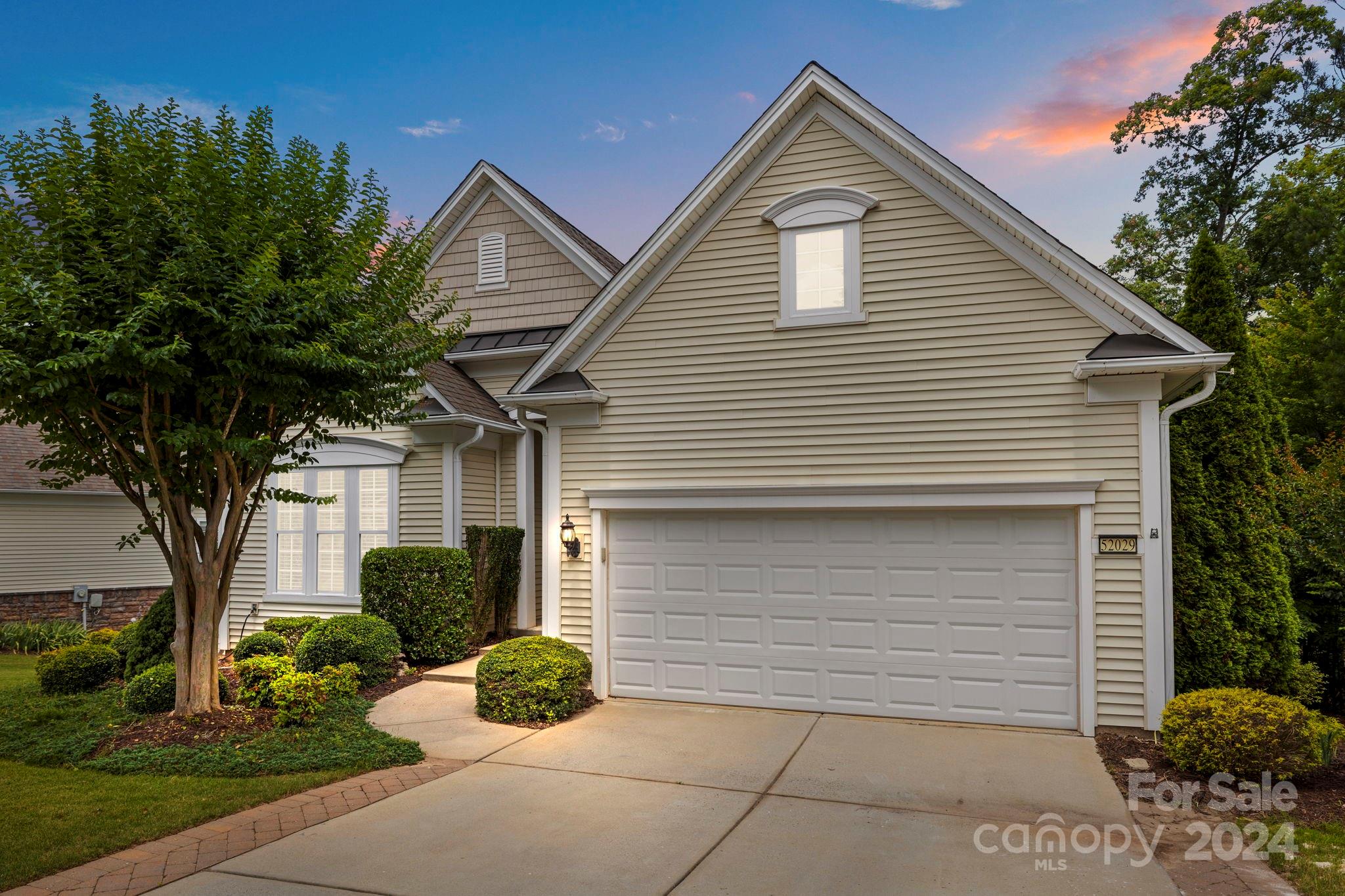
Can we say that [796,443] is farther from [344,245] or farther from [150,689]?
[150,689]

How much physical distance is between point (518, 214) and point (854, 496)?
942cm

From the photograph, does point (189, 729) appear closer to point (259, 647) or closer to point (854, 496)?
point (259, 647)

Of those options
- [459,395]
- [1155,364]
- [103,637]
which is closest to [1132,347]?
[1155,364]

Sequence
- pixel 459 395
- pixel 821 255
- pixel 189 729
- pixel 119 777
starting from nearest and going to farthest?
pixel 119 777
pixel 189 729
pixel 821 255
pixel 459 395

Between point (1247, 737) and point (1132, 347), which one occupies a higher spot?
point (1132, 347)

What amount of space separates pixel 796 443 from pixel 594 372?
2.71 m

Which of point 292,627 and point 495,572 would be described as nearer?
point 292,627

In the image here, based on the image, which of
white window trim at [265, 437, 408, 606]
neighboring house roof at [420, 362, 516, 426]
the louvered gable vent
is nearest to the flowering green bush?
white window trim at [265, 437, 408, 606]

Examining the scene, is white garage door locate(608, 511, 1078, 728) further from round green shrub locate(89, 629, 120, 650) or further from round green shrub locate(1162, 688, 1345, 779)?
round green shrub locate(89, 629, 120, 650)

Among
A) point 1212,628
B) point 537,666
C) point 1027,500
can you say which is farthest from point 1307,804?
point 537,666

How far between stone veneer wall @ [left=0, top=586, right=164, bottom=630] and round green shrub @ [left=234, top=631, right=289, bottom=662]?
31.1 ft

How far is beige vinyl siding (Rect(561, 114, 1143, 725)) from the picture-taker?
808 cm

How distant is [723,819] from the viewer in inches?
228

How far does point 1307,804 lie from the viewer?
609 cm
